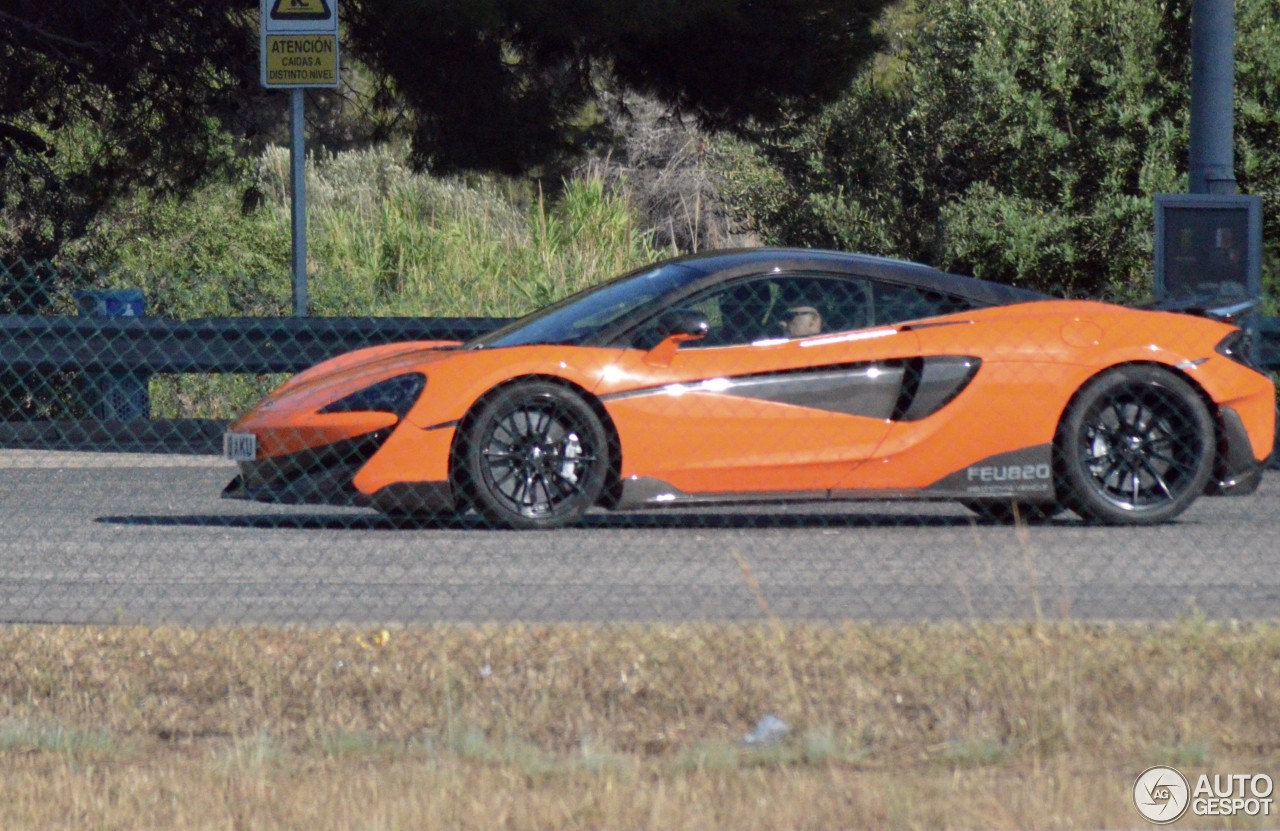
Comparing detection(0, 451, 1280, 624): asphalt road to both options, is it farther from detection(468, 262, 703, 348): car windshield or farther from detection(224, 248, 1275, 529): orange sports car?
detection(468, 262, 703, 348): car windshield

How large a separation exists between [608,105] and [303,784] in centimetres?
1377

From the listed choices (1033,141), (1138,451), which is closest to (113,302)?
(1138,451)

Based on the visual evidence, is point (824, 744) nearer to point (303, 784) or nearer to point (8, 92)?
point (303, 784)

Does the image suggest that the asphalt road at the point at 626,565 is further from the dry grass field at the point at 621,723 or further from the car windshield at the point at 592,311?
the car windshield at the point at 592,311

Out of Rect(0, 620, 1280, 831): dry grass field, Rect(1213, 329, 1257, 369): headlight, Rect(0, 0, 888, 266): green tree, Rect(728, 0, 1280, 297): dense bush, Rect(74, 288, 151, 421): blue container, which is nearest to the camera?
Rect(0, 620, 1280, 831): dry grass field

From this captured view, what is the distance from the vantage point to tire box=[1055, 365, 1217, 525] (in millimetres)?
8555

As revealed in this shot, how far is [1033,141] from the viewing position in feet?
84.7

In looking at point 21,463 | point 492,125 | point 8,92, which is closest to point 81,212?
point 8,92

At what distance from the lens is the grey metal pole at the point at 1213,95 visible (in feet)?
40.7

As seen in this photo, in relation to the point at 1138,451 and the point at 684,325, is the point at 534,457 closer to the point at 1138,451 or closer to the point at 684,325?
the point at 684,325

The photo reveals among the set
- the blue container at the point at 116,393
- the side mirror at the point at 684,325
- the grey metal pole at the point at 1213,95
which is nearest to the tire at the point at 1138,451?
the side mirror at the point at 684,325

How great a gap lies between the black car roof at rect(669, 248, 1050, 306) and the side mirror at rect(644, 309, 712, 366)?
35 centimetres

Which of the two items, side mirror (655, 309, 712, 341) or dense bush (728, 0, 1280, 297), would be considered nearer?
side mirror (655, 309, 712, 341)

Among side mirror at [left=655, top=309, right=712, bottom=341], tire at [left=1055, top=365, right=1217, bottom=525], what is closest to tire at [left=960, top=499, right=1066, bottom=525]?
tire at [left=1055, top=365, right=1217, bottom=525]
